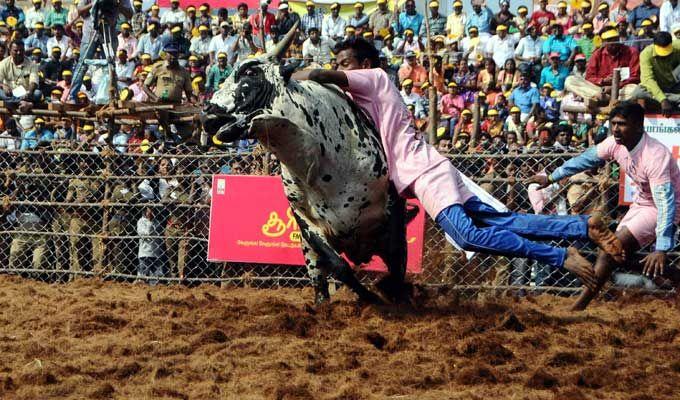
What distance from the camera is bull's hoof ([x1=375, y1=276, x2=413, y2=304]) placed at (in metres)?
7.95

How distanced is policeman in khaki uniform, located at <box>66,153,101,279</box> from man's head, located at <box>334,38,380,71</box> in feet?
15.8

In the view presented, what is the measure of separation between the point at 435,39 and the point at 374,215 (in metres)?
10.1

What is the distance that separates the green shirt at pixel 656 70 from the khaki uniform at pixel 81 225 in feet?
20.2

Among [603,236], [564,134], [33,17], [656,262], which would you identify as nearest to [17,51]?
[33,17]

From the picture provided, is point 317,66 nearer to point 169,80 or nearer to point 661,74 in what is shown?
point 661,74

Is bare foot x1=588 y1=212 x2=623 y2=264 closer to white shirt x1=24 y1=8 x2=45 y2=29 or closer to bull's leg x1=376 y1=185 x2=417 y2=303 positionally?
bull's leg x1=376 y1=185 x2=417 y2=303

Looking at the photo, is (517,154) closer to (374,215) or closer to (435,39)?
(374,215)

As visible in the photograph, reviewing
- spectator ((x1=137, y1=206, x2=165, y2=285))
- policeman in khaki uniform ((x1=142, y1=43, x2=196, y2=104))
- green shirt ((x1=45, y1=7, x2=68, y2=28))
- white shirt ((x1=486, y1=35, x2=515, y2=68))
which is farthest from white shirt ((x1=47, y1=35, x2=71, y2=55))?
spectator ((x1=137, y1=206, x2=165, y2=285))

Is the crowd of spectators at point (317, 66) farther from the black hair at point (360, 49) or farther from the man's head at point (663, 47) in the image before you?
the black hair at point (360, 49)

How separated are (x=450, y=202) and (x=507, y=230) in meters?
0.43

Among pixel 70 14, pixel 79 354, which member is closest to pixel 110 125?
pixel 79 354

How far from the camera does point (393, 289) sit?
795 cm

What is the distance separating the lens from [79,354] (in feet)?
21.0

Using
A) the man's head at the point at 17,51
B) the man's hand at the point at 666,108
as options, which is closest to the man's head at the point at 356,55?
the man's hand at the point at 666,108
